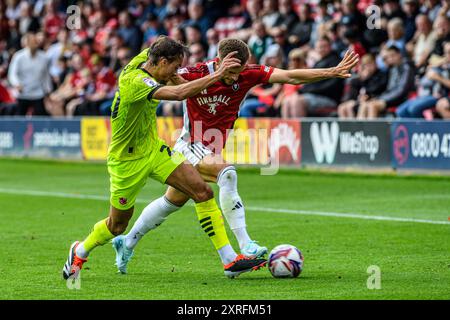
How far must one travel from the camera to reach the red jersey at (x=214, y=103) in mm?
9477

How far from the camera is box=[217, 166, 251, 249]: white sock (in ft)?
30.4

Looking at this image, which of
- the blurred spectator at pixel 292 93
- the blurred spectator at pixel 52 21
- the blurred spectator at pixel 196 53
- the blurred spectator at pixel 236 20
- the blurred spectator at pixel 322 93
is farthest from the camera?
the blurred spectator at pixel 52 21

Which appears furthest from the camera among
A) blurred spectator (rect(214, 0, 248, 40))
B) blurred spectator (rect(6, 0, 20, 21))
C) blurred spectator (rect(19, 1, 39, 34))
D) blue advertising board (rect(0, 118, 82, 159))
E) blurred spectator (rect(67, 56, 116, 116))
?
blurred spectator (rect(6, 0, 20, 21))

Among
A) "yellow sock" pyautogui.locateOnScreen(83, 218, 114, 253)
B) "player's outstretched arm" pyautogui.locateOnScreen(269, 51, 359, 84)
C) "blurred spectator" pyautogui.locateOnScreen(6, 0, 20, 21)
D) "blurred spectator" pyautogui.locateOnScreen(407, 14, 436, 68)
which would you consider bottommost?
"yellow sock" pyautogui.locateOnScreen(83, 218, 114, 253)

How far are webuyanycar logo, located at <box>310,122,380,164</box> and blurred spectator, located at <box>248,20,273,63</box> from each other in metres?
Result: 2.77

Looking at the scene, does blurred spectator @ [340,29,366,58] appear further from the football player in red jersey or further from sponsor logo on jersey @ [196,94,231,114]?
sponsor logo on jersey @ [196,94,231,114]

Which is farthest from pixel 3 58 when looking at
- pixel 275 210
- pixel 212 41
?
pixel 275 210

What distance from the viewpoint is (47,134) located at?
923 inches

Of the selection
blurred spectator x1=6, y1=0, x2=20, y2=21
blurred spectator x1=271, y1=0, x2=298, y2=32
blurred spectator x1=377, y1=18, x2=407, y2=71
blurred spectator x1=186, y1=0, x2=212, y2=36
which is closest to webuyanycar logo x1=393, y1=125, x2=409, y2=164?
blurred spectator x1=377, y1=18, x2=407, y2=71

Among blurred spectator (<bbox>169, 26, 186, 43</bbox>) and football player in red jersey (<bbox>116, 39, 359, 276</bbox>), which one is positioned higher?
blurred spectator (<bbox>169, 26, 186, 43</bbox>)

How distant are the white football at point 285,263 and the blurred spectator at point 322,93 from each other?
10.3 meters

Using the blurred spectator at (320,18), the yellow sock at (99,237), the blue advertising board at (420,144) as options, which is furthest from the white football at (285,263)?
the blurred spectator at (320,18)

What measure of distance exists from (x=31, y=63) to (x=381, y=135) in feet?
33.1

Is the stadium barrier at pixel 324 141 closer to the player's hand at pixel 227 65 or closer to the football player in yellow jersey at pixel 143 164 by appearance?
the football player in yellow jersey at pixel 143 164
